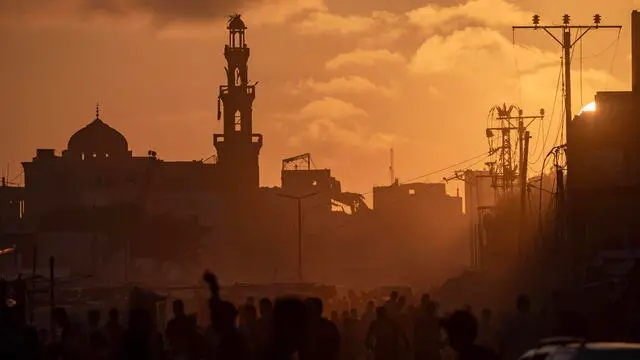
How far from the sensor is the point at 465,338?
36.4 ft

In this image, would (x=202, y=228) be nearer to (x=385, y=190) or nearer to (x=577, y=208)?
(x=577, y=208)

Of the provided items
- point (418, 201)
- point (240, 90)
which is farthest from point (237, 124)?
point (418, 201)

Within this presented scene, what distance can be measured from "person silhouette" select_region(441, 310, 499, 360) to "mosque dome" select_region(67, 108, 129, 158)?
10606 centimetres

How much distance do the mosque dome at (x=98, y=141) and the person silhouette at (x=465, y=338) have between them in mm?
106061

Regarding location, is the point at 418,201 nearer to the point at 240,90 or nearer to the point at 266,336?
the point at 240,90

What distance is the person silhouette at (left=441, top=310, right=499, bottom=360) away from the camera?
1100cm

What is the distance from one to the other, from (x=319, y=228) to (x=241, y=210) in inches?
1368

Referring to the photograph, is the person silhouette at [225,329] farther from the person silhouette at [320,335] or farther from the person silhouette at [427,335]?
the person silhouette at [427,335]

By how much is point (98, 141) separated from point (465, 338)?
353 feet

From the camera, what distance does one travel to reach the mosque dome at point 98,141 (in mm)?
116250

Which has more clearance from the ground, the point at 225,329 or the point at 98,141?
the point at 98,141

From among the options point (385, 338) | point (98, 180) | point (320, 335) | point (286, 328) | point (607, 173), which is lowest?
point (385, 338)

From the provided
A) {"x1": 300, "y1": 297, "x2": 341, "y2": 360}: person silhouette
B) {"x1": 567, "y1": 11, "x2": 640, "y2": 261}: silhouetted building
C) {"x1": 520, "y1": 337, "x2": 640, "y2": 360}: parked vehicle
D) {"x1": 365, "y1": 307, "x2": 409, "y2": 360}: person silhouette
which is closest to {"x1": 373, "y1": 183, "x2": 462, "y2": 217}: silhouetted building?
{"x1": 567, "y1": 11, "x2": 640, "y2": 261}: silhouetted building

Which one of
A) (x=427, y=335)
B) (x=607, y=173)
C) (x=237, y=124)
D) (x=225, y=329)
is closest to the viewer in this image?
(x=225, y=329)
